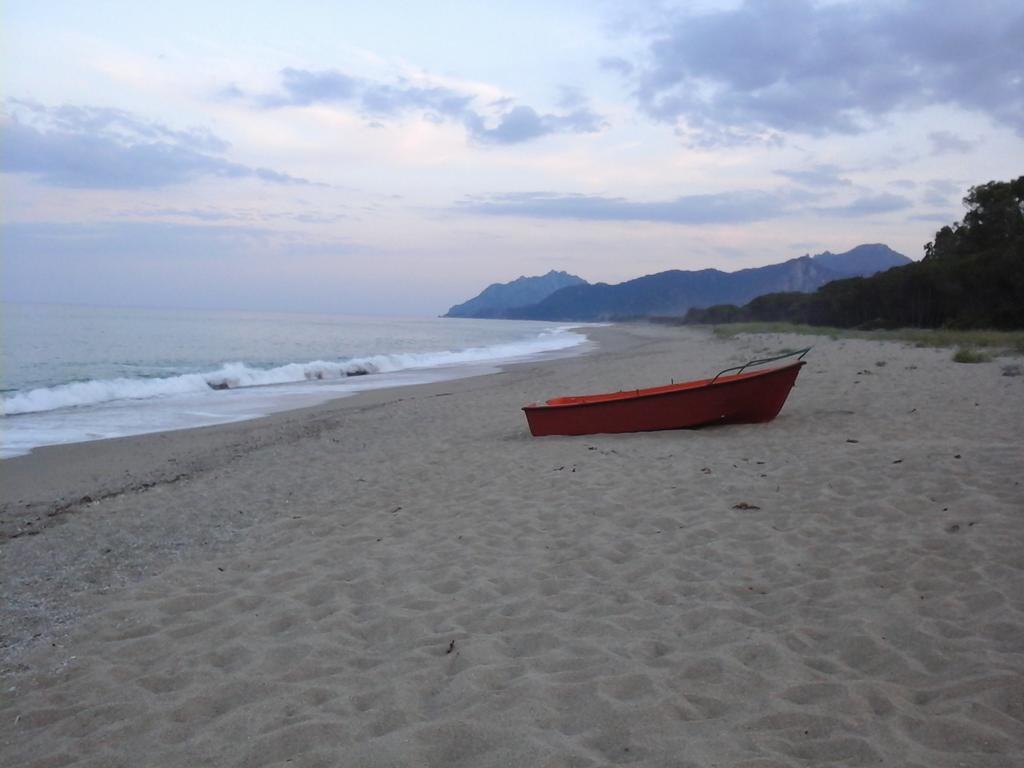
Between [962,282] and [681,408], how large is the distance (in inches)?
1114

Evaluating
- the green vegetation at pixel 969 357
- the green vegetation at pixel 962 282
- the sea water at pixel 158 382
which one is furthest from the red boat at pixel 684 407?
the green vegetation at pixel 962 282

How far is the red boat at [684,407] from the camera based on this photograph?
8125 mm

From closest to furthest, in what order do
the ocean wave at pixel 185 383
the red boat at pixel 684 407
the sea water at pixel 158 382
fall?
the red boat at pixel 684 407 < the sea water at pixel 158 382 < the ocean wave at pixel 185 383

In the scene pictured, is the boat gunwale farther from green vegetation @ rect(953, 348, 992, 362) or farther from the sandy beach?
green vegetation @ rect(953, 348, 992, 362)

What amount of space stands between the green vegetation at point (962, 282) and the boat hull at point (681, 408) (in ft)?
80.0

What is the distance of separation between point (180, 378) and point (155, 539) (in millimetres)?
15427

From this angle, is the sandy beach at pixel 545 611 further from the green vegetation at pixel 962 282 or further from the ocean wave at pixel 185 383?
the green vegetation at pixel 962 282

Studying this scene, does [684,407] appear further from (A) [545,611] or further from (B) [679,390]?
(A) [545,611]

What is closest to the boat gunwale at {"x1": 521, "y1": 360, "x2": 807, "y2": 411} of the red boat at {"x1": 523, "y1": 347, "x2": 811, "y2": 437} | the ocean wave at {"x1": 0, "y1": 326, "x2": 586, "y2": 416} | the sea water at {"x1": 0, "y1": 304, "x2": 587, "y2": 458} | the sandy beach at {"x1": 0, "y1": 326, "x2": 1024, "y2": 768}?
the red boat at {"x1": 523, "y1": 347, "x2": 811, "y2": 437}

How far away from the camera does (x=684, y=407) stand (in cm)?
837

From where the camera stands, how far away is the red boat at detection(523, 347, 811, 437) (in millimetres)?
8125

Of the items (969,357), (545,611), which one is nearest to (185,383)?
(545,611)

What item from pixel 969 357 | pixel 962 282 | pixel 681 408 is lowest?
pixel 681 408

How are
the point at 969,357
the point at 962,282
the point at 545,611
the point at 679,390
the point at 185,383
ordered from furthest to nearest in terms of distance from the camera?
the point at 962,282, the point at 185,383, the point at 969,357, the point at 679,390, the point at 545,611
